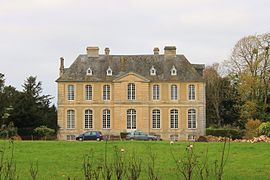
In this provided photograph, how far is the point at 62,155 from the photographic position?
65.5 ft

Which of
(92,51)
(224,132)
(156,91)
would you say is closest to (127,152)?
(224,132)

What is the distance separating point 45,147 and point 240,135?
23.2 m

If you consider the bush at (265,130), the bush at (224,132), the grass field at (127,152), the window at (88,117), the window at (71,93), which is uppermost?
the window at (71,93)

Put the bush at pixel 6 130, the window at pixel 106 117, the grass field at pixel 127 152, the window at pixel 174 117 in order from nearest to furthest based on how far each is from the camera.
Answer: the grass field at pixel 127 152
the bush at pixel 6 130
the window at pixel 174 117
the window at pixel 106 117

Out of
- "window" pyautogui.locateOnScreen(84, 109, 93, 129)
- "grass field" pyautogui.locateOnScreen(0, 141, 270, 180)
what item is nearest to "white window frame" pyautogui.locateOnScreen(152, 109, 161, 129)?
"window" pyautogui.locateOnScreen(84, 109, 93, 129)

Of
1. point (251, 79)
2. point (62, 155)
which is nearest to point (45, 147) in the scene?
point (62, 155)

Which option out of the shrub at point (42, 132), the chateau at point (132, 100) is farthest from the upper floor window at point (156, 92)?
the shrub at point (42, 132)

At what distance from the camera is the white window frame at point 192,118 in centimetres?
5319

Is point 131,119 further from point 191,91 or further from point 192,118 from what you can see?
point 191,91

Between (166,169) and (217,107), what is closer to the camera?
(166,169)

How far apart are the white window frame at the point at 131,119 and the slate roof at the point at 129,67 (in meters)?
3.39

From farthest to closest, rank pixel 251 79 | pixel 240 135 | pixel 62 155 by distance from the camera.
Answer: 1. pixel 251 79
2. pixel 240 135
3. pixel 62 155

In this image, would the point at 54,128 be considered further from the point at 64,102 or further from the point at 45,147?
the point at 45,147

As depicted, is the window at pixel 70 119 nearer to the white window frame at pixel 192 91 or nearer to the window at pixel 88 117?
the window at pixel 88 117
